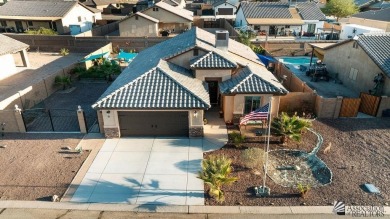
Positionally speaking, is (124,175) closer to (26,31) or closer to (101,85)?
(101,85)

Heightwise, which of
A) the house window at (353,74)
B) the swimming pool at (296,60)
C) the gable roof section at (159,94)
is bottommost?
the swimming pool at (296,60)

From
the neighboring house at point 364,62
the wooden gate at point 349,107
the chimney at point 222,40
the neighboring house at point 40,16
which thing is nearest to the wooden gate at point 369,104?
the wooden gate at point 349,107

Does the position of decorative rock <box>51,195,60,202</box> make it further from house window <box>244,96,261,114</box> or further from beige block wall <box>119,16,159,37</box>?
beige block wall <box>119,16,159,37</box>

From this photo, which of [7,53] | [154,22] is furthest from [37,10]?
[7,53]

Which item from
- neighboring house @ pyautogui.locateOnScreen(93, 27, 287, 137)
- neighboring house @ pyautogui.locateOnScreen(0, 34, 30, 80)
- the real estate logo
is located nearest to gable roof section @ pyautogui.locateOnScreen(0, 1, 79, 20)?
neighboring house @ pyautogui.locateOnScreen(0, 34, 30, 80)

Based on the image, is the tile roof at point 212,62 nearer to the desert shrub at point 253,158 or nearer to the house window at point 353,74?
the desert shrub at point 253,158

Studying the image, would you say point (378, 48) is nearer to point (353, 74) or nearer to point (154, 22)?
point (353, 74)

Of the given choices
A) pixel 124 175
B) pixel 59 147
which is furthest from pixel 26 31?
pixel 124 175
